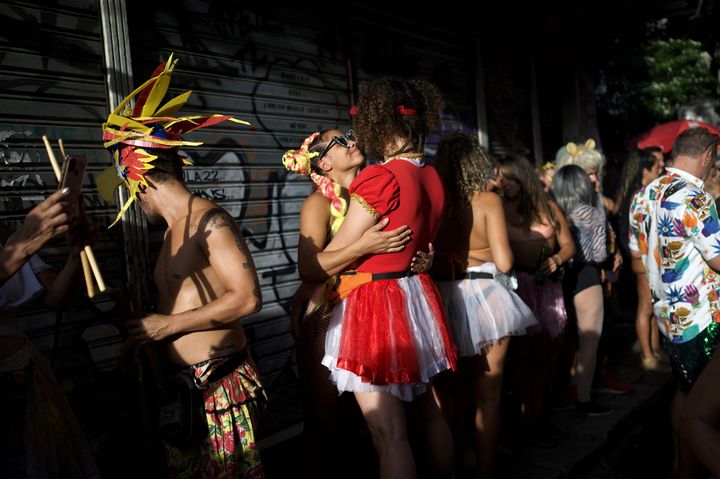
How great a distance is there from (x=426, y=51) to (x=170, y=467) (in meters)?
5.13

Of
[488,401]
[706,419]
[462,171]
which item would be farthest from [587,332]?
[706,419]

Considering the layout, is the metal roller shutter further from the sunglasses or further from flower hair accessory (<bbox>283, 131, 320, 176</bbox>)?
the sunglasses

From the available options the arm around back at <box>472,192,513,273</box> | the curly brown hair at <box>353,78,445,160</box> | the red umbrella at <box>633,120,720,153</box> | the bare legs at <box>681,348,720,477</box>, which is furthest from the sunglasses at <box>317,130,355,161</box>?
the red umbrella at <box>633,120,720,153</box>

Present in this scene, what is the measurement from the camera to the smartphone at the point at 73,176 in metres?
2.06

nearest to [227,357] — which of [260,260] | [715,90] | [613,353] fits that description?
[260,260]

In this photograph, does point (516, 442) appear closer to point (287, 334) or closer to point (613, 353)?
point (287, 334)

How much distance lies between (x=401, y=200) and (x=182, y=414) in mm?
1271

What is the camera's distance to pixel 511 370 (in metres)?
4.55

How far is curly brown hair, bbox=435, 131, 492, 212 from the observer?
3463mm

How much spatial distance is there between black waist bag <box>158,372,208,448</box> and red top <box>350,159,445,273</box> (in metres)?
0.91

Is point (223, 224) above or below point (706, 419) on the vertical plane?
above

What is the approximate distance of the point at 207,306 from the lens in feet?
7.68

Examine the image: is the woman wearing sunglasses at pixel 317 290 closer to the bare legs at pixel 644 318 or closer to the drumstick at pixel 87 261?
the drumstick at pixel 87 261

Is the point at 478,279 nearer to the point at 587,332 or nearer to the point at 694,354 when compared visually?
the point at 694,354
